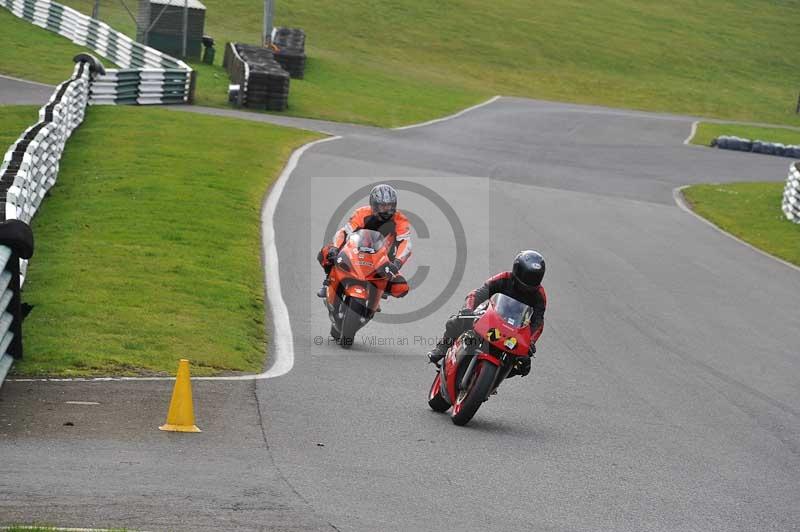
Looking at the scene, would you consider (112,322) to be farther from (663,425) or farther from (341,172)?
(341,172)

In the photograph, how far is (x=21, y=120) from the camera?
28.6 meters

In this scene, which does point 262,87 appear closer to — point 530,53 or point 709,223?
point 709,223

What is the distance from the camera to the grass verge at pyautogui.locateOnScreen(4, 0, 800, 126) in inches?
2323

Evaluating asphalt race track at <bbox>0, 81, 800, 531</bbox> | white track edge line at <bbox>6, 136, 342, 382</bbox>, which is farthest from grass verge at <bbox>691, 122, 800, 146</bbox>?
white track edge line at <bbox>6, 136, 342, 382</bbox>

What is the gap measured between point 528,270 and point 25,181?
9.09 meters

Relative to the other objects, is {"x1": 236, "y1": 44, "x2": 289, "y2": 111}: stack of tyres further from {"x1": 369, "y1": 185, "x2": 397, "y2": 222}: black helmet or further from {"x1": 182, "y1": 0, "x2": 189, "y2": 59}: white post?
{"x1": 369, "y1": 185, "x2": 397, "y2": 222}: black helmet

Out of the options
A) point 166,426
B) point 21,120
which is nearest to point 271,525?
point 166,426

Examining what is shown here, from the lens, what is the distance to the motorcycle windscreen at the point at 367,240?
13.4m

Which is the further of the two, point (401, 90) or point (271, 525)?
point (401, 90)

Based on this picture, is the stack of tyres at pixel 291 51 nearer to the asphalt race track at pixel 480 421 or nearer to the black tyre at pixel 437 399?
the asphalt race track at pixel 480 421

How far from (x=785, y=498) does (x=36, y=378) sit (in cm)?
635

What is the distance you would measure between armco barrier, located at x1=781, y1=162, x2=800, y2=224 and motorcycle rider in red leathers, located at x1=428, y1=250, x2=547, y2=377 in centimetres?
1998

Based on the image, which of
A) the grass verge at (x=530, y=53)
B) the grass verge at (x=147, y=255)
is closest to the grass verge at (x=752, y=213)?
the grass verge at (x=147, y=255)

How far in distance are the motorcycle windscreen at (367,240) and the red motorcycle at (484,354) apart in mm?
2588
